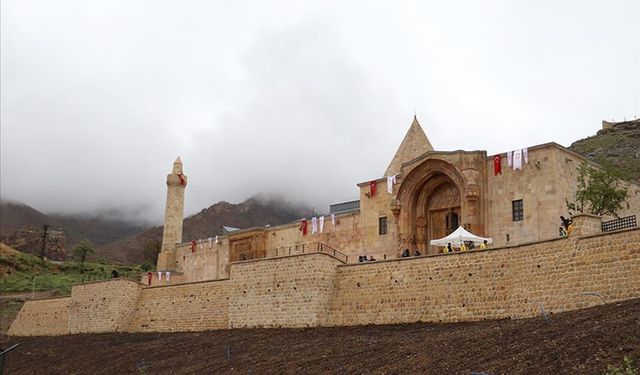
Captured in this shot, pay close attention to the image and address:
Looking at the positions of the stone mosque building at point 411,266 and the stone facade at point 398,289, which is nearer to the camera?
the stone facade at point 398,289

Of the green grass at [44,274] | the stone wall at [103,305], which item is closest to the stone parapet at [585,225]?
the stone wall at [103,305]

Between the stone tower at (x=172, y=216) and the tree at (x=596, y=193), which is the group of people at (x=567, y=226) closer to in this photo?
the tree at (x=596, y=193)

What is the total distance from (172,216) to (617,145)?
1564 inches

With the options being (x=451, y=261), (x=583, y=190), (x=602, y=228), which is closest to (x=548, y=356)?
(x=602, y=228)

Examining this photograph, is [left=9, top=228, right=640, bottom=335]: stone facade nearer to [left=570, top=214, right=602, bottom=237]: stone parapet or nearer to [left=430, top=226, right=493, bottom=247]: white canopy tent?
[left=570, top=214, right=602, bottom=237]: stone parapet

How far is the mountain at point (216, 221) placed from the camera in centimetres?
10612

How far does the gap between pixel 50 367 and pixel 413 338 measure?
1673cm

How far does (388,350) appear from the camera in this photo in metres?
16.4

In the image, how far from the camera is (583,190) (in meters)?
27.3

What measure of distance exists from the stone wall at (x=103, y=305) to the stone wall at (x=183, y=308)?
2.23 ft

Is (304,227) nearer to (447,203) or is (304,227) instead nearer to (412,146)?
(412,146)

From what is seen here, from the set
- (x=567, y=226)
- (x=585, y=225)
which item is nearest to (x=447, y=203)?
(x=567, y=226)

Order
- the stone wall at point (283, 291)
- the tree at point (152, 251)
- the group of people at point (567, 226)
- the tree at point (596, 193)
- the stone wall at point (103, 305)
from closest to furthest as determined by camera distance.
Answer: the group of people at point (567, 226) < the stone wall at point (283, 291) < the tree at point (596, 193) < the stone wall at point (103, 305) < the tree at point (152, 251)

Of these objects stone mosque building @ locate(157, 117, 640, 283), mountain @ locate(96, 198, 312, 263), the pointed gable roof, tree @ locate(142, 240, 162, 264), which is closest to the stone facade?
stone mosque building @ locate(157, 117, 640, 283)
